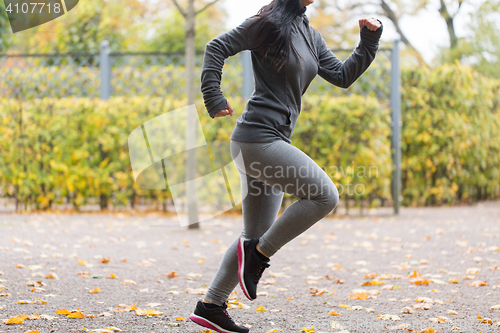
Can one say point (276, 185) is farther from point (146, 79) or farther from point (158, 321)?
point (146, 79)

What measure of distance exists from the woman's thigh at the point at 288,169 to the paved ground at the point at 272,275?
0.77 meters

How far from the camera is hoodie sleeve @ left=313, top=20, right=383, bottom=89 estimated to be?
7.33 feet

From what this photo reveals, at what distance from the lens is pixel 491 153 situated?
864 centimetres

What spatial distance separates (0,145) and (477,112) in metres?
7.37

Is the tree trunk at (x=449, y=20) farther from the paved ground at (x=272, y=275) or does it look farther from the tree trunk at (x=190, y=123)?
the tree trunk at (x=190, y=123)

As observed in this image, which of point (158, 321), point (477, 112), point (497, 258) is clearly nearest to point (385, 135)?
point (477, 112)

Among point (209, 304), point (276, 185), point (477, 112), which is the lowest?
point (209, 304)

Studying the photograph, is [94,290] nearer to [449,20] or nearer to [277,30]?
[277,30]

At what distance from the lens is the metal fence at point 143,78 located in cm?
718

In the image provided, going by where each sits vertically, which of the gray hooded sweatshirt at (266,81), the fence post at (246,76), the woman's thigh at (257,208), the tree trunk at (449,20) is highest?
the tree trunk at (449,20)

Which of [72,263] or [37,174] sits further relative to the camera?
[37,174]

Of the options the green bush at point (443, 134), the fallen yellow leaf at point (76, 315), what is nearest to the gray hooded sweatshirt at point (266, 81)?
the fallen yellow leaf at point (76, 315)

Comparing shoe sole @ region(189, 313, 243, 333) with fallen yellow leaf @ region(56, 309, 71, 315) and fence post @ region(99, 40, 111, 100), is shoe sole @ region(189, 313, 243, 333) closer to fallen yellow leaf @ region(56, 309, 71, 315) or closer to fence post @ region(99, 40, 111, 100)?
fallen yellow leaf @ region(56, 309, 71, 315)

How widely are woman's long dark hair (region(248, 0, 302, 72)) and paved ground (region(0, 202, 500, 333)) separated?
1290mm
